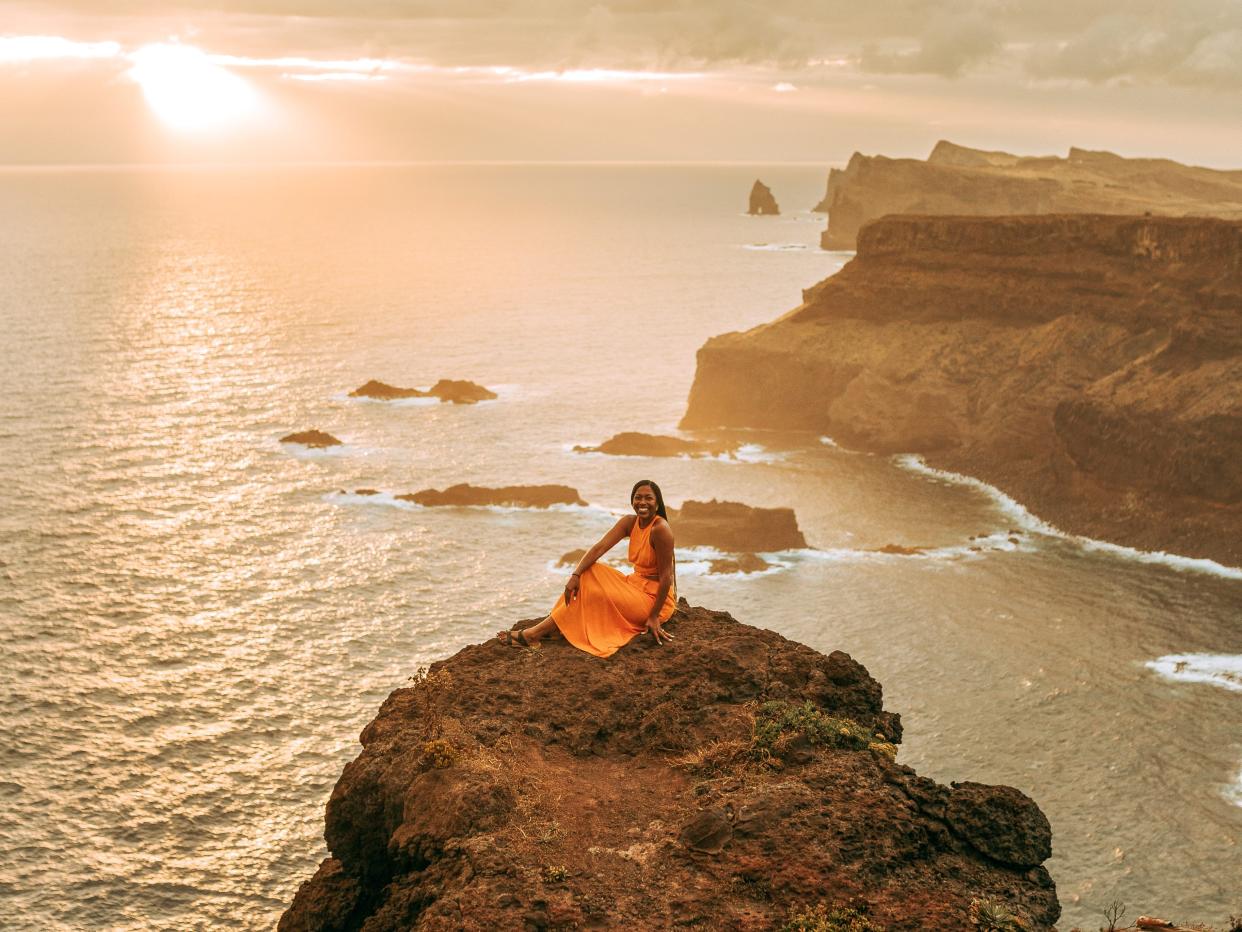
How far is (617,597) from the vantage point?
1861 centimetres

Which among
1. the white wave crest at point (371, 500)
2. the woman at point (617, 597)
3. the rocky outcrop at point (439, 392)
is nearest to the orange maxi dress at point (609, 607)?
the woman at point (617, 597)

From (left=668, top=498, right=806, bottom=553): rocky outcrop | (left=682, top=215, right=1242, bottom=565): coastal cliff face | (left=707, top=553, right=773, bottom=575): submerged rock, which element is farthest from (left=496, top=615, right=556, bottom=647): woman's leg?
(left=682, top=215, right=1242, bottom=565): coastal cliff face

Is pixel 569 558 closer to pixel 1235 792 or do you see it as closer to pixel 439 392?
pixel 1235 792

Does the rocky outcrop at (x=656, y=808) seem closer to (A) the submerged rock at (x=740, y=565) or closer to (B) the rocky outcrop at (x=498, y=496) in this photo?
(A) the submerged rock at (x=740, y=565)

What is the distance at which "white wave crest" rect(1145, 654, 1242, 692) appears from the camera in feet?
167

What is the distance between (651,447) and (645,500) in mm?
71953

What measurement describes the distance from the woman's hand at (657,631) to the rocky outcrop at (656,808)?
0.46ft

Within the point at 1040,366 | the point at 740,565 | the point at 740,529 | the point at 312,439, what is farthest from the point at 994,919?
the point at 312,439

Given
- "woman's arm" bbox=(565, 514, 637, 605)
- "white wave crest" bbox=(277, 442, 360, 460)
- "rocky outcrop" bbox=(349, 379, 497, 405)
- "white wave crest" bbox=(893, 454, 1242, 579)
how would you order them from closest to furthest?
"woman's arm" bbox=(565, 514, 637, 605)
"white wave crest" bbox=(893, 454, 1242, 579)
"white wave crest" bbox=(277, 442, 360, 460)
"rocky outcrop" bbox=(349, 379, 497, 405)

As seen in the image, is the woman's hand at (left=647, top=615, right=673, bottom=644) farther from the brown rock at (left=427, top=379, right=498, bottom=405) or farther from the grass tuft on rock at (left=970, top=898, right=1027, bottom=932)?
the brown rock at (left=427, top=379, right=498, bottom=405)

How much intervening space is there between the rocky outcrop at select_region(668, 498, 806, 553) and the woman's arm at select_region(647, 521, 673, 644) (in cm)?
4854

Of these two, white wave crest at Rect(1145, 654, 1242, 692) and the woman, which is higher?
the woman

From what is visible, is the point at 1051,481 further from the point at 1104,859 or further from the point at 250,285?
the point at 250,285

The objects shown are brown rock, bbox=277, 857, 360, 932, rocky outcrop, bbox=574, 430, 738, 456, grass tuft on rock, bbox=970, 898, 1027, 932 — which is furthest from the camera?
rocky outcrop, bbox=574, 430, 738, 456
